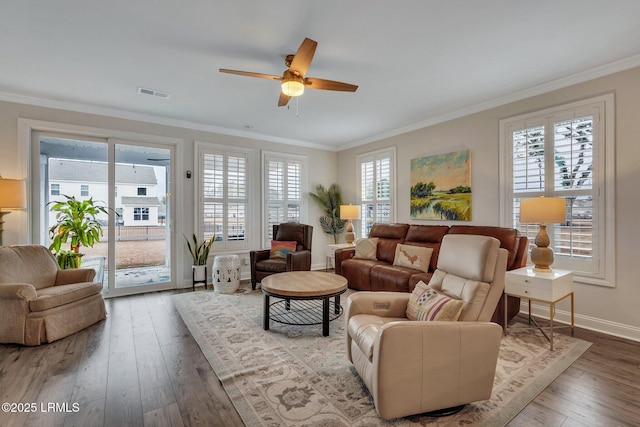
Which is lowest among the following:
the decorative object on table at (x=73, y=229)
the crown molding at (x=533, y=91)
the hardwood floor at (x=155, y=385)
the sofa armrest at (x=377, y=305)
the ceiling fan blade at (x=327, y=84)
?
the hardwood floor at (x=155, y=385)

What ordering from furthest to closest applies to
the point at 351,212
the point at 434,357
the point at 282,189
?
the point at 282,189
the point at 351,212
the point at 434,357

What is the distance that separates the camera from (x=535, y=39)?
252 centimetres

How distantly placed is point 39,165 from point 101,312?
2293 millimetres

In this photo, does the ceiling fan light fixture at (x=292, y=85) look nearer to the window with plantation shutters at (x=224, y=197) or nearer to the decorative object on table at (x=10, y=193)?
the window with plantation shutters at (x=224, y=197)

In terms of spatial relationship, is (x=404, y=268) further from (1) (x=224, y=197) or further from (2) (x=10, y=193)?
(2) (x=10, y=193)

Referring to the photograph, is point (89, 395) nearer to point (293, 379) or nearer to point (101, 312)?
point (293, 379)

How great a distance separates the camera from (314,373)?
2262 millimetres

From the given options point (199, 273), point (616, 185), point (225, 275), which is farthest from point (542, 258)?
point (199, 273)

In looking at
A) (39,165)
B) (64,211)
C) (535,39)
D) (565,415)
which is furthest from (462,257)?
(39,165)

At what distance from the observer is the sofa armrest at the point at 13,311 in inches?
106

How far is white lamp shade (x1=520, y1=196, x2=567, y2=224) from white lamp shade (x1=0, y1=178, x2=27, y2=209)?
561cm

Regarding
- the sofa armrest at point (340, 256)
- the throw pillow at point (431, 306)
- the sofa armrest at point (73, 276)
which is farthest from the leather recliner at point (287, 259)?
the throw pillow at point (431, 306)

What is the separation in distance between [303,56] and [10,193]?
3.66m

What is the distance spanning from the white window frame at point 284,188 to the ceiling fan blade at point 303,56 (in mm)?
3276
